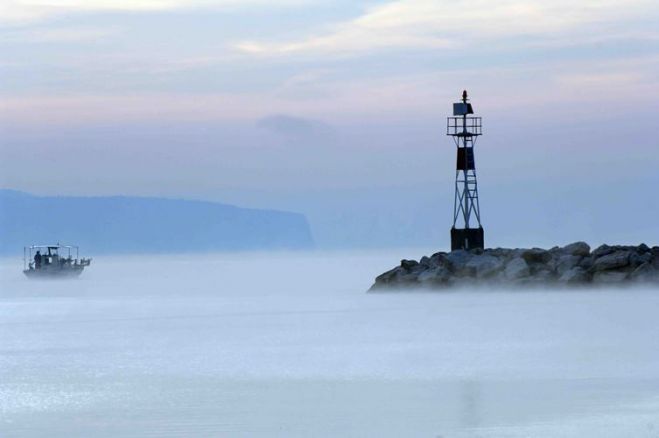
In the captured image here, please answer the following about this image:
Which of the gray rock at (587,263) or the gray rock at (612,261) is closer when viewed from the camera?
the gray rock at (612,261)

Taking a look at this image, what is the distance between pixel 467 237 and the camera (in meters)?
60.8

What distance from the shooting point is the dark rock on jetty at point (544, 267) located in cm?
5569

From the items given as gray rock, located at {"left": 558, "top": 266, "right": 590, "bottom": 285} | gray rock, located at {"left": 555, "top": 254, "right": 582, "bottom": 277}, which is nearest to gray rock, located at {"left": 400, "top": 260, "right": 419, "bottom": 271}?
gray rock, located at {"left": 555, "top": 254, "right": 582, "bottom": 277}

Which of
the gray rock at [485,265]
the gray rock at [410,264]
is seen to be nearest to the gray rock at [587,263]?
the gray rock at [485,265]

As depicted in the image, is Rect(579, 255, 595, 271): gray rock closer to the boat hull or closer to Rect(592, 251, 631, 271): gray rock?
Rect(592, 251, 631, 271): gray rock

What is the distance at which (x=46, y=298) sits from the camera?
83375 mm

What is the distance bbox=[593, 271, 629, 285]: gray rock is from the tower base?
21.6 feet

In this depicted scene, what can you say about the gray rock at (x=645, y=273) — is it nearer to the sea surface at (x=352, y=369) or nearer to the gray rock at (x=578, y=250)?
the sea surface at (x=352, y=369)

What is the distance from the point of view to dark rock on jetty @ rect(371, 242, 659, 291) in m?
55.7

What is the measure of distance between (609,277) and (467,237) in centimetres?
741

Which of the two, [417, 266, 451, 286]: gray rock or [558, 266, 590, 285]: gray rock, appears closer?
[558, 266, 590, 285]: gray rock

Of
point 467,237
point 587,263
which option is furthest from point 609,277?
point 467,237

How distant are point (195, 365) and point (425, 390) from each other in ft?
30.2

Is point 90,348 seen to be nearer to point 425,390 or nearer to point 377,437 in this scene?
point 425,390
